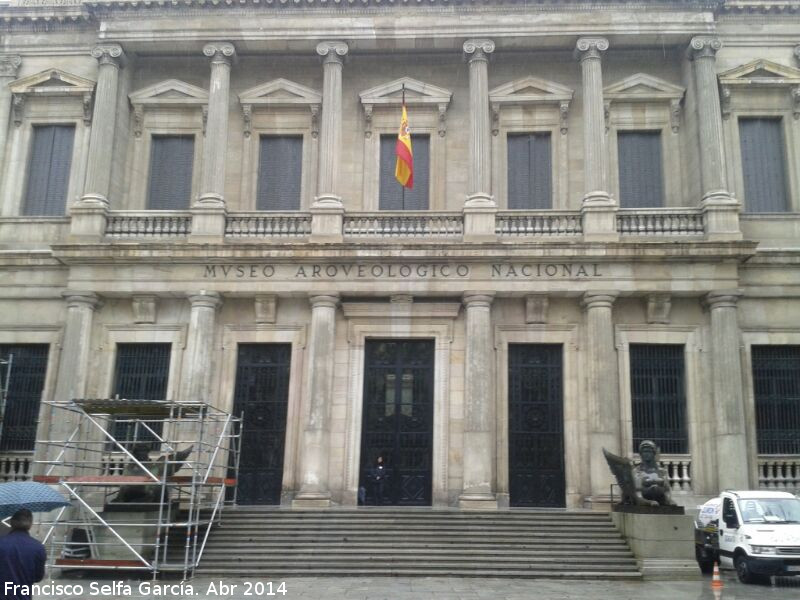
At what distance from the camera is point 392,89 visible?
25.7 m

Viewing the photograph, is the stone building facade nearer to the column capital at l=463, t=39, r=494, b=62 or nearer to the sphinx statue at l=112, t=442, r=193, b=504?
the column capital at l=463, t=39, r=494, b=62

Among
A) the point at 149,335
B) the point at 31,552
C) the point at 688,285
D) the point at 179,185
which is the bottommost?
the point at 31,552

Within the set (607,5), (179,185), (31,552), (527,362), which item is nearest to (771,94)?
(607,5)

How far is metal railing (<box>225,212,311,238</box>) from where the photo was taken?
947 inches

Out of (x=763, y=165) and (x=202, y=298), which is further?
(x=763, y=165)

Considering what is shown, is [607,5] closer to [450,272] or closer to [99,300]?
[450,272]

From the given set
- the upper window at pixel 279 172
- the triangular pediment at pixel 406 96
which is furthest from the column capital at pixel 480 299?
the triangular pediment at pixel 406 96

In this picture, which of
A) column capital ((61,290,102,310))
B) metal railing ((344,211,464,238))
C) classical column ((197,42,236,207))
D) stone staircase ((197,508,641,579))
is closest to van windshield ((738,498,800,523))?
stone staircase ((197,508,641,579))

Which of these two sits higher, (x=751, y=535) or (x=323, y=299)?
(x=323, y=299)

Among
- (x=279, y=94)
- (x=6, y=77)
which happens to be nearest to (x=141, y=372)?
(x=279, y=94)

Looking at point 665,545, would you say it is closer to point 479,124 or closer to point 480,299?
point 480,299

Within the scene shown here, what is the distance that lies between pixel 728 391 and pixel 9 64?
24017 millimetres

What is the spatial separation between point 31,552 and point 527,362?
17.0 m

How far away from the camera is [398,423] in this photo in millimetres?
23547
